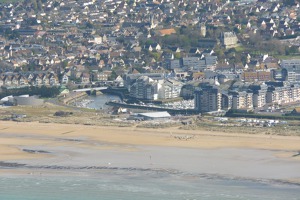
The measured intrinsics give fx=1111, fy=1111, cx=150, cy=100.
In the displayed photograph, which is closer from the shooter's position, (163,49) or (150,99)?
(150,99)

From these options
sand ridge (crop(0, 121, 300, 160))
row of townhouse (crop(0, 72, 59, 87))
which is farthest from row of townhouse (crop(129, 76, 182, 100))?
sand ridge (crop(0, 121, 300, 160))

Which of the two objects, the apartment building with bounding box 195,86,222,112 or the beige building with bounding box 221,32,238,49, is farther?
the beige building with bounding box 221,32,238,49

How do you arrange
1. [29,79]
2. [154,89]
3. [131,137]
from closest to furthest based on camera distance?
1. [131,137]
2. [154,89]
3. [29,79]

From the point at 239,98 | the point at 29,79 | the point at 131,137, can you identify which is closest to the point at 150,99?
the point at 239,98

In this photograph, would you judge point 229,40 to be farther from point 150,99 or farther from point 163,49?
point 150,99

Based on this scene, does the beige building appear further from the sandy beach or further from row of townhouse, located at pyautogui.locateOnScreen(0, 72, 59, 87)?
the sandy beach

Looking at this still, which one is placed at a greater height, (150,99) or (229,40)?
(229,40)
